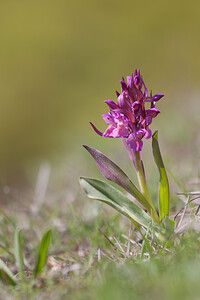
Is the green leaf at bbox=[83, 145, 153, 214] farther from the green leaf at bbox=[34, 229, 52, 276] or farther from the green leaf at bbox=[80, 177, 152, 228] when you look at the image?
the green leaf at bbox=[34, 229, 52, 276]

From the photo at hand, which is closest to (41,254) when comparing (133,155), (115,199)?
(115,199)

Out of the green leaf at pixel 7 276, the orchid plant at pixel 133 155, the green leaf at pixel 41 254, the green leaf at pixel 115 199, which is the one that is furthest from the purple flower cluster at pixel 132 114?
the green leaf at pixel 7 276

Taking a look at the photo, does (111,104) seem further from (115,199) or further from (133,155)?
(115,199)

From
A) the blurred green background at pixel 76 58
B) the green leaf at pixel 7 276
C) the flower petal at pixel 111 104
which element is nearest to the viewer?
the green leaf at pixel 7 276

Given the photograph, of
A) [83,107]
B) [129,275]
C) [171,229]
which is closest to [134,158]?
[171,229]

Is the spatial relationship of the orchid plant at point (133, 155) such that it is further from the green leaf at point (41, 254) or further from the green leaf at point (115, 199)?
the green leaf at point (41, 254)

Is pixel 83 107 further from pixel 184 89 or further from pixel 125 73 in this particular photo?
pixel 184 89

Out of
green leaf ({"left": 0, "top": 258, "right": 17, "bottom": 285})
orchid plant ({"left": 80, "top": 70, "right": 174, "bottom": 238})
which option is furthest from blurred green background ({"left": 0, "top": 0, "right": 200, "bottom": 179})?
green leaf ({"left": 0, "top": 258, "right": 17, "bottom": 285})
